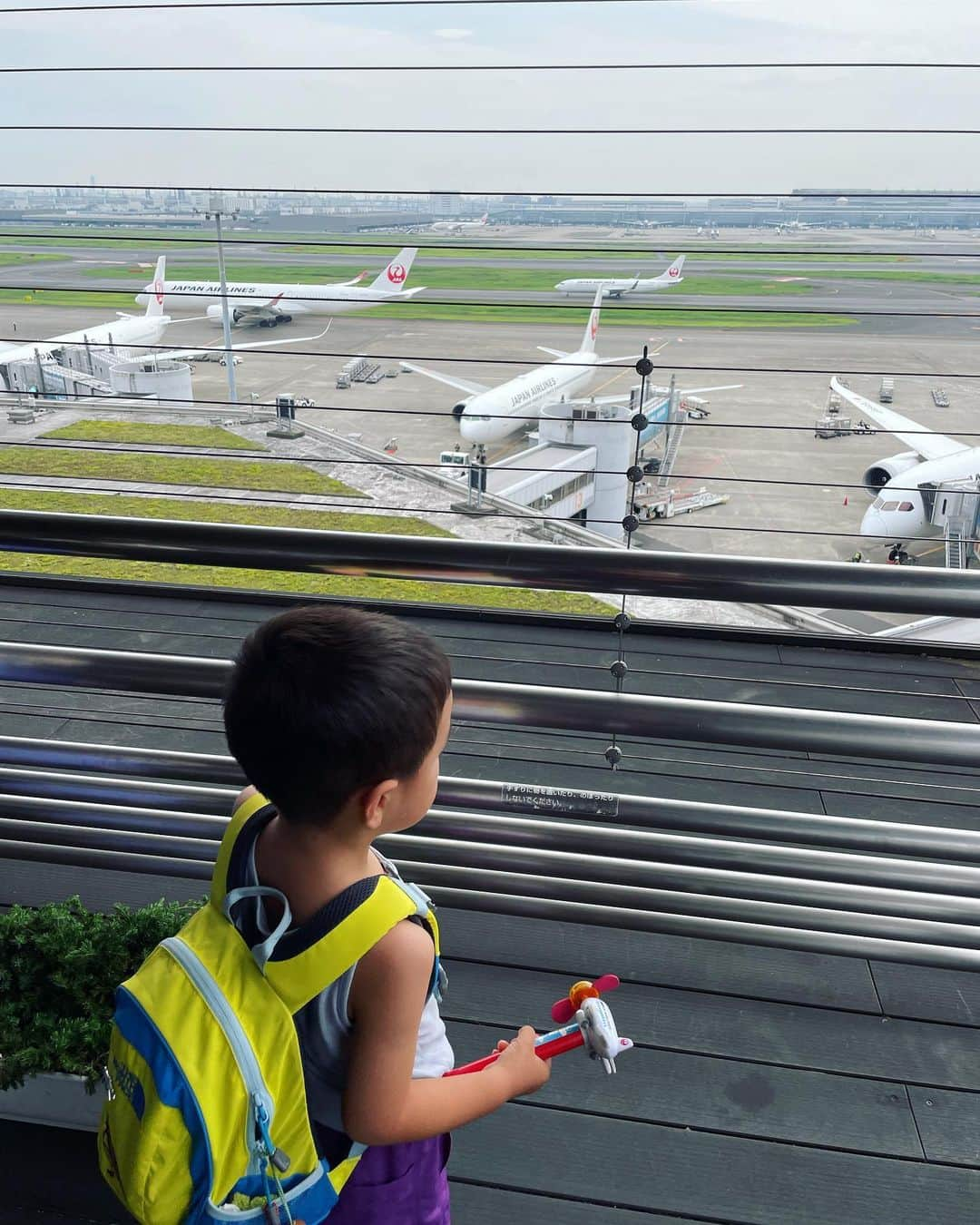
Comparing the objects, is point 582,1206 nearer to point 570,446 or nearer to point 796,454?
point 570,446

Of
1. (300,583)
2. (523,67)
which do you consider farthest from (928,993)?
(300,583)

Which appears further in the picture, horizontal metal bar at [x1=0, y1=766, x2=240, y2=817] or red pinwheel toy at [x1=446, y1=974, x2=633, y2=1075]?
horizontal metal bar at [x1=0, y1=766, x2=240, y2=817]

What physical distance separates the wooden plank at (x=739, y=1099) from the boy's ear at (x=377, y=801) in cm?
78

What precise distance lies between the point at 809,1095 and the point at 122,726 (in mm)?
1680

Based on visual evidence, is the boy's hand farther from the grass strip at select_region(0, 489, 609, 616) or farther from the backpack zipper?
the grass strip at select_region(0, 489, 609, 616)

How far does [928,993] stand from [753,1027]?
297mm

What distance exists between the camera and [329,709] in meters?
0.62

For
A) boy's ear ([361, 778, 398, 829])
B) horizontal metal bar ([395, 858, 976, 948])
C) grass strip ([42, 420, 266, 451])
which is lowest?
grass strip ([42, 420, 266, 451])

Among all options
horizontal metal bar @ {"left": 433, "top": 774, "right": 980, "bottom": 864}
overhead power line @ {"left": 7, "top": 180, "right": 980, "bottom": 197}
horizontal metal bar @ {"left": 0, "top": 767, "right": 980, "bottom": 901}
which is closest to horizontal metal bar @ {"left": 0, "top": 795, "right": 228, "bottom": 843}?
horizontal metal bar @ {"left": 0, "top": 767, "right": 980, "bottom": 901}

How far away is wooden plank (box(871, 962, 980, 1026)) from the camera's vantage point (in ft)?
4.59

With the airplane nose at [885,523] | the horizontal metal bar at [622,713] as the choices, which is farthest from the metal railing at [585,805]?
the airplane nose at [885,523]

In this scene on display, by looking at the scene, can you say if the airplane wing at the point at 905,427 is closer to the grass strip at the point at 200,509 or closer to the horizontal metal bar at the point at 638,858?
the grass strip at the point at 200,509

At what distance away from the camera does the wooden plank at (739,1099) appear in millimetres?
1204

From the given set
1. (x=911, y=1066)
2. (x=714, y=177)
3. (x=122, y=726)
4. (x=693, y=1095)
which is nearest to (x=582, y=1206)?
(x=693, y=1095)
